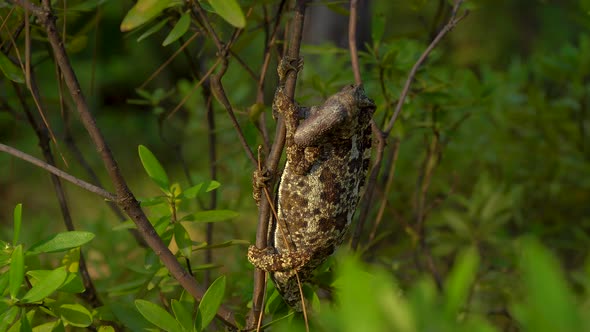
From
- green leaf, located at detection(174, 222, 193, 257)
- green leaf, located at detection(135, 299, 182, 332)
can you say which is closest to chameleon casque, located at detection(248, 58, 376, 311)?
green leaf, located at detection(174, 222, 193, 257)

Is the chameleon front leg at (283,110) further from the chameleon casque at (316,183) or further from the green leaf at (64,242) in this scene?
the green leaf at (64,242)

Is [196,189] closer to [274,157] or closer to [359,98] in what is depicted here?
[274,157]

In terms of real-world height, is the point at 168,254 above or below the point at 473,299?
above

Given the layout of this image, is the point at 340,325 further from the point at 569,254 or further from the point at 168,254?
the point at 569,254

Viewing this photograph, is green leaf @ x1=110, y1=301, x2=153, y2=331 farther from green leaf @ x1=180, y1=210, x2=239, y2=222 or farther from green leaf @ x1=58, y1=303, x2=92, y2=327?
green leaf @ x1=180, y1=210, x2=239, y2=222

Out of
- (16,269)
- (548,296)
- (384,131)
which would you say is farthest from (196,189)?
(548,296)

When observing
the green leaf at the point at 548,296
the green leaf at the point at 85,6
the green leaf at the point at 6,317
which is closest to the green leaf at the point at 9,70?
the green leaf at the point at 85,6

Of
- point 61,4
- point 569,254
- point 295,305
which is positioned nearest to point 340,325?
point 295,305
